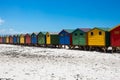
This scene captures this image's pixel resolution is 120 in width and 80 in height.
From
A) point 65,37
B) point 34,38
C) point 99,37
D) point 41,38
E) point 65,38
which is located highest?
point 34,38

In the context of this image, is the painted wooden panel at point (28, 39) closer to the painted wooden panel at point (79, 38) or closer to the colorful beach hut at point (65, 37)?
the colorful beach hut at point (65, 37)

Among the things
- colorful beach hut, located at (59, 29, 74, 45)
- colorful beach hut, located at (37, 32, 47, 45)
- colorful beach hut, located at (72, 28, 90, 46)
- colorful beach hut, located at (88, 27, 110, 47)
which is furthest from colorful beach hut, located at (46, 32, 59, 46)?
colorful beach hut, located at (88, 27, 110, 47)

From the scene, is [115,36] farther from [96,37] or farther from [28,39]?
[28,39]

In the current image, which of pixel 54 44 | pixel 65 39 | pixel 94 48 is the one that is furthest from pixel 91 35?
pixel 54 44

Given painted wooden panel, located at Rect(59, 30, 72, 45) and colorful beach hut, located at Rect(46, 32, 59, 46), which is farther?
colorful beach hut, located at Rect(46, 32, 59, 46)

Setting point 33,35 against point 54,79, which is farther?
point 33,35

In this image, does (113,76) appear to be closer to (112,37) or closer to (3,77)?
(3,77)

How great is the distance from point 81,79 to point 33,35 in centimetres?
5627

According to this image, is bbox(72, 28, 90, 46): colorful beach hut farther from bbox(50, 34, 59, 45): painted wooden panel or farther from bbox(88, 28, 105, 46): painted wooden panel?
bbox(50, 34, 59, 45): painted wooden panel

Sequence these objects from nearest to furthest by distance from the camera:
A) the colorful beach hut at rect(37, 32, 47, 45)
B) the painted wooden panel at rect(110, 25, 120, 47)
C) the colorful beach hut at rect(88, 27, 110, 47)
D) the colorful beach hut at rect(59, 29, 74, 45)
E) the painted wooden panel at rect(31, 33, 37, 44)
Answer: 1. the painted wooden panel at rect(110, 25, 120, 47)
2. the colorful beach hut at rect(88, 27, 110, 47)
3. the colorful beach hut at rect(59, 29, 74, 45)
4. the colorful beach hut at rect(37, 32, 47, 45)
5. the painted wooden panel at rect(31, 33, 37, 44)

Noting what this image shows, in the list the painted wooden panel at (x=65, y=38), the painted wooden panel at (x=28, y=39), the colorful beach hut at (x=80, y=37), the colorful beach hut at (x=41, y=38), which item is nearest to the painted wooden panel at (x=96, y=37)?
the colorful beach hut at (x=80, y=37)

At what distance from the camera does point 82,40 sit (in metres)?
44.2

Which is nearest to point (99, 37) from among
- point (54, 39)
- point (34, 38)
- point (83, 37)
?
point (83, 37)

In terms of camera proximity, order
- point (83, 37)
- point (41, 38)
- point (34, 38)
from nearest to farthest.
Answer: point (83, 37) < point (41, 38) < point (34, 38)
